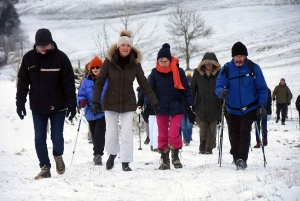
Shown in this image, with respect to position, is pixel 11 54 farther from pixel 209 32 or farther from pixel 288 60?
→ pixel 288 60

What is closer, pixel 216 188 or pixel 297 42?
pixel 216 188

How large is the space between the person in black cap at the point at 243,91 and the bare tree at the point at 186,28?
147 ft

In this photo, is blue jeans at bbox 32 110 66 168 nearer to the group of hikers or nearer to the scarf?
the group of hikers

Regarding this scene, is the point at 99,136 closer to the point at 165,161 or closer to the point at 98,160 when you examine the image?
the point at 98,160

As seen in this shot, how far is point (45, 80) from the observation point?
6.23 metres

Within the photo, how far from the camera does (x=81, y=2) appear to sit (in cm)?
7038

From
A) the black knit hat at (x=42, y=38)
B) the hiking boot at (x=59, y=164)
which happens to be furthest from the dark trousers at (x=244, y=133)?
the black knit hat at (x=42, y=38)

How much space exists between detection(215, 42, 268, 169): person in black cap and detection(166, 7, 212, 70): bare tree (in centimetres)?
4485

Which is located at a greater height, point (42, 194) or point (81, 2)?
point (81, 2)

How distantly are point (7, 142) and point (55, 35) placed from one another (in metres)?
47.4

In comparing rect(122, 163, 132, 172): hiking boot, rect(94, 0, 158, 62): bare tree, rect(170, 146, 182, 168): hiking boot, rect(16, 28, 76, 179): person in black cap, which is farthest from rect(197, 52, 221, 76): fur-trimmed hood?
rect(94, 0, 158, 62): bare tree

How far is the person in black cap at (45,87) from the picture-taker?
6.21 meters

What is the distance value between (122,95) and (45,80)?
1493mm

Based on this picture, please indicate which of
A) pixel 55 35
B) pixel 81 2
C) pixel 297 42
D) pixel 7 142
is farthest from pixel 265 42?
pixel 7 142
